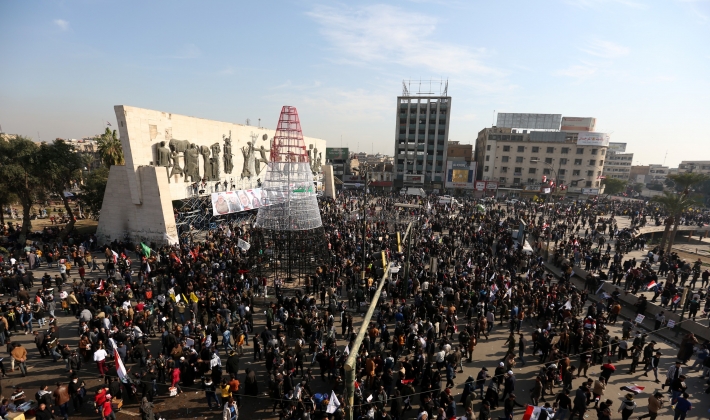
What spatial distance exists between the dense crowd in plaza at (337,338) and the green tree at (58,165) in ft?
24.9

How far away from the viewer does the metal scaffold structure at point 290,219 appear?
20516mm

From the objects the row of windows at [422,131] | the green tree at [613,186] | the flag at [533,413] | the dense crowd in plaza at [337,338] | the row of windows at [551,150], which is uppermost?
the row of windows at [422,131]

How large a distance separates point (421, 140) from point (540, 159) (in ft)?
78.0

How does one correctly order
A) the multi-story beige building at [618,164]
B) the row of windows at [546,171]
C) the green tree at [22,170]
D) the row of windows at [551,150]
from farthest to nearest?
1. the multi-story beige building at [618,164]
2. the row of windows at [546,171]
3. the row of windows at [551,150]
4. the green tree at [22,170]

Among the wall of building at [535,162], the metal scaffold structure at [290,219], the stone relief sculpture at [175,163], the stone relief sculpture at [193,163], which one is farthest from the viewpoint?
the wall of building at [535,162]

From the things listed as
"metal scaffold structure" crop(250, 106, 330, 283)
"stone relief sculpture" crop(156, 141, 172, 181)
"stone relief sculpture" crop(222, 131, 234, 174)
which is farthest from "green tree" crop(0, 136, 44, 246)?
"metal scaffold structure" crop(250, 106, 330, 283)

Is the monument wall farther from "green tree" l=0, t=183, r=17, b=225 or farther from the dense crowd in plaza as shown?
"green tree" l=0, t=183, r=17, b=225

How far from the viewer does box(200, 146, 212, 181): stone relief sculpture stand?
33.9 metres

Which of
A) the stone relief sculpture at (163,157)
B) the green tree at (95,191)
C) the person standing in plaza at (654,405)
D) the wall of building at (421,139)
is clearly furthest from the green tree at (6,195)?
the wall of building at (421,139)

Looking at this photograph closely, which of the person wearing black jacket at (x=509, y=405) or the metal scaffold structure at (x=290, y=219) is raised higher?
the metal scaffold structure at (x=290, y=219)

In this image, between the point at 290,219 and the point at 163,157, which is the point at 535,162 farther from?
the point at 163,157

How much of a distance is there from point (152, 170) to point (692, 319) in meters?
Answer: 35.5

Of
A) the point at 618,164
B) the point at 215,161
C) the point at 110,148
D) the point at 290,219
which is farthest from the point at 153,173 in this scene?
the point at 618,164

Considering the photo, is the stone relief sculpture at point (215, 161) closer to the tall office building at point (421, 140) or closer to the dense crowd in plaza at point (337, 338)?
the dense crowd in plaza at point (337, 338)
